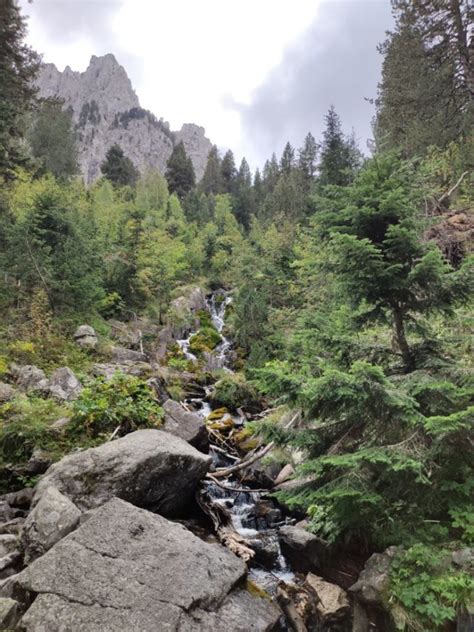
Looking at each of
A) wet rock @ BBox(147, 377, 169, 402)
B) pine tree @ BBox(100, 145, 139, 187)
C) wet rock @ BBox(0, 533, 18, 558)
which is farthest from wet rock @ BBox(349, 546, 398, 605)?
pine tree @ BBox(100, 145, 139, 187)

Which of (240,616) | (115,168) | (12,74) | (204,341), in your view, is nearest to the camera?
(240,616)

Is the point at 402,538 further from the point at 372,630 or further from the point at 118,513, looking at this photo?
the point at 118,513

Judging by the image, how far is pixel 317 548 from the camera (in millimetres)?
6230

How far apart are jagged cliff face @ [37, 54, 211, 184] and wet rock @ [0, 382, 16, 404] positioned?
116 metres

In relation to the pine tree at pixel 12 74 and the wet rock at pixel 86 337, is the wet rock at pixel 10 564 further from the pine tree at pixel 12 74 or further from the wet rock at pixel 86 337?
the pine tree at pixel 12 74

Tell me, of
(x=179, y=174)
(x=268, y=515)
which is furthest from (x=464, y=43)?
(x=179, y=174)

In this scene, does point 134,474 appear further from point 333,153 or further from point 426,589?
point 333,153

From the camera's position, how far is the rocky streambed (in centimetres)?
409

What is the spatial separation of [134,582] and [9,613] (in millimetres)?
1212

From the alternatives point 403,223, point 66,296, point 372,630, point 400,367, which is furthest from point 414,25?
point 372,630

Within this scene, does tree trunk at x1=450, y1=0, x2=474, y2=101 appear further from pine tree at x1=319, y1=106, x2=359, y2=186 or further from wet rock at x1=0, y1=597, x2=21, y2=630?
wet rock at x1=0, y1=597, x2=21, y2=630

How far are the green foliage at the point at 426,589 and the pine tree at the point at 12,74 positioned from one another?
1609cm

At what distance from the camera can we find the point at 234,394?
15.3 meters

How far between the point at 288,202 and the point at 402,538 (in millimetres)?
39039
